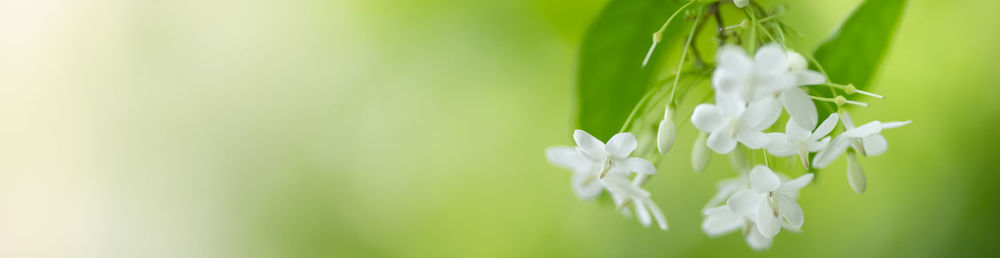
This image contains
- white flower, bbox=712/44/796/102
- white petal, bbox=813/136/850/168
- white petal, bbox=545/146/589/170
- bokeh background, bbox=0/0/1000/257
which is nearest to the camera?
white flower, bbox=712/44/796/102

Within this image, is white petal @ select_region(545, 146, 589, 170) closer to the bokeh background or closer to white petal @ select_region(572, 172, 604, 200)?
white petal @ select_region(572, 172, 604, 200)

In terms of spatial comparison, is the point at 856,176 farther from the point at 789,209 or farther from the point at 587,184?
the point at 587,184

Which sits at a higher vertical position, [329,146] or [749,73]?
[749,73]

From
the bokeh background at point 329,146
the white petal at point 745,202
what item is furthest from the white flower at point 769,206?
the bokeh background at point 329,146

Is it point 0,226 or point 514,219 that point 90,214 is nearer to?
point 0,226

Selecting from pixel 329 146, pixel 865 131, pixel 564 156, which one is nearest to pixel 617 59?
pixel 564 156

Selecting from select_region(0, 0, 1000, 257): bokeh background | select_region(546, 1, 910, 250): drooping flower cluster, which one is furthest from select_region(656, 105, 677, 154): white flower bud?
select_region(0, 0, 1000, 257): bokeh background

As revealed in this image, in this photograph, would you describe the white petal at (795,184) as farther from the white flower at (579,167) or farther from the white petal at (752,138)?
the white flower at (579,167)
